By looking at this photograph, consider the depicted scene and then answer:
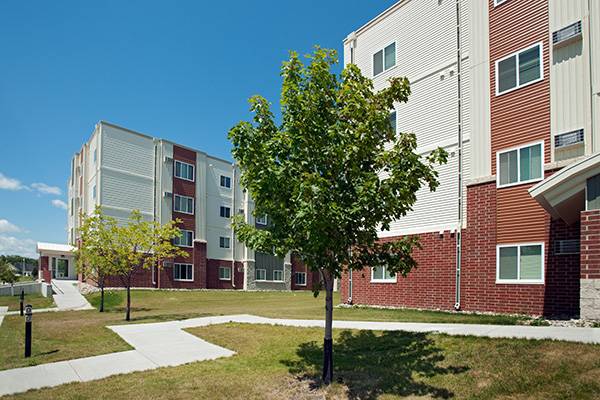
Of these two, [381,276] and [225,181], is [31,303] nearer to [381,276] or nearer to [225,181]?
[225,181]

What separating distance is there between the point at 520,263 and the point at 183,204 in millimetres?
32467

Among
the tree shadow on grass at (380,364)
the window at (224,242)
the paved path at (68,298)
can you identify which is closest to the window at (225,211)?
the window at (224,242)

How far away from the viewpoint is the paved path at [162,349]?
29.5ft

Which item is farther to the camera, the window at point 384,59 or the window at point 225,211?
the window at point 225,211

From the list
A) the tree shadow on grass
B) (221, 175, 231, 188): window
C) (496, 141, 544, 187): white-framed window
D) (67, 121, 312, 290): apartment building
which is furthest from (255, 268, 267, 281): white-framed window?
the tree shadow on grass

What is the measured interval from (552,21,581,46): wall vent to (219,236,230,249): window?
36466mm

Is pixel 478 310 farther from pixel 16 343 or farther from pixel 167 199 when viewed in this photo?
Answer: pixel 167 199

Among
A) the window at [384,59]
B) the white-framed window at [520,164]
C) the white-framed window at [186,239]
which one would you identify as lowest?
the white-framed window at [186,239]

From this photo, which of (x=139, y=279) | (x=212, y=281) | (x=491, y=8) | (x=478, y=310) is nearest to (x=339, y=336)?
(x=478, y=310)

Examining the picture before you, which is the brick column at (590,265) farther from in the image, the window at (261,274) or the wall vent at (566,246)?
the window at (261,274)

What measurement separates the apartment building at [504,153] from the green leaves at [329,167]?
5.83 meters

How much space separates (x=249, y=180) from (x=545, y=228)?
10.4 metres

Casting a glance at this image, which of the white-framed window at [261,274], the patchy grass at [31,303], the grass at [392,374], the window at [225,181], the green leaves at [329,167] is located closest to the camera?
the grass at [392,374]

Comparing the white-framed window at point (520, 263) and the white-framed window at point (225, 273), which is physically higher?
the white-framed window at point (520, 263)
